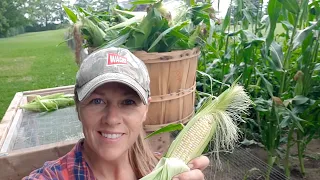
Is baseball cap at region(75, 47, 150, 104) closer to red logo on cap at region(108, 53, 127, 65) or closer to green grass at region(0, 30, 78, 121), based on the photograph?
red logo on cap at region(108, 53, 127, 65)

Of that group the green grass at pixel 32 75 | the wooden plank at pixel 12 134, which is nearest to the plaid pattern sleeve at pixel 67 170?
the wooden plank at pixel 12 134

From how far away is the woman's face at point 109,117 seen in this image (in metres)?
0.85

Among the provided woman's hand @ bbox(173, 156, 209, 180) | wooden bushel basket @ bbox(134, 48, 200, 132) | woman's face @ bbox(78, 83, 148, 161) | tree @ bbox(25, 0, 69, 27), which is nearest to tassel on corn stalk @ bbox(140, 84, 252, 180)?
woman's hand @ bbox(173, 156, 209, 180)

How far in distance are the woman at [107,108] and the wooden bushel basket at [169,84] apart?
67 cm

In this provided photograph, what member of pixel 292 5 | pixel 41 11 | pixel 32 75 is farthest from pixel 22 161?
pixel 41 11

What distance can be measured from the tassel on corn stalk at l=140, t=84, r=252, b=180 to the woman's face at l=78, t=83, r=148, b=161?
0.12 meters

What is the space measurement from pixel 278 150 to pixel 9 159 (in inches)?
65.8

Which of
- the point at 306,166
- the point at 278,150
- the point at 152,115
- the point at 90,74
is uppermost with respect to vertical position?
the point at 90,74

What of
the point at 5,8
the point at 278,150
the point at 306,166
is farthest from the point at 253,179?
the point at 5,8

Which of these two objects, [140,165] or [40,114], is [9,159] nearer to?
[140,165]

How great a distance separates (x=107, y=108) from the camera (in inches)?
33.6

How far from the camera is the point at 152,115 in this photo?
1.67m

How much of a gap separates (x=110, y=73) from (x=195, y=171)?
12.2 inches

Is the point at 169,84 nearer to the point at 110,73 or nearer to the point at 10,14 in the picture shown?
the point at 110,73
